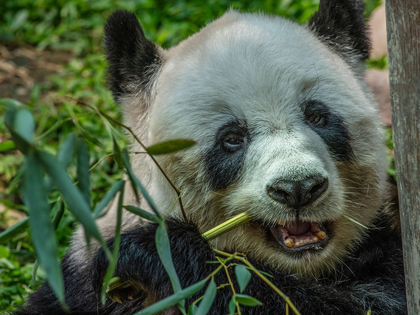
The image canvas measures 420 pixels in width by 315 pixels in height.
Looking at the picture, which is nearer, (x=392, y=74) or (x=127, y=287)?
(x=392, y=74)

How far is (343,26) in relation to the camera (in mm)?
5066

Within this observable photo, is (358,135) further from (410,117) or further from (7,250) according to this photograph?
(7,250)

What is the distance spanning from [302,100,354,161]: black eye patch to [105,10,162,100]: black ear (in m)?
1.27

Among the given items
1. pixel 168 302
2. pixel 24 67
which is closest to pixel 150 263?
pixel 168 302

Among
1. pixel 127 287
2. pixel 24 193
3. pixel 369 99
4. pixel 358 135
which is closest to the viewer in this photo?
pixel 24 193

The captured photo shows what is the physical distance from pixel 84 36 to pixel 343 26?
627 cm

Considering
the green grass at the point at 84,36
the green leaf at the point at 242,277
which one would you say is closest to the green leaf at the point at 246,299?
the green leaf at the point at 242,277

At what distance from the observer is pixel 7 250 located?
21.6 feet

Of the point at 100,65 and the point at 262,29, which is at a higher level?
the point at 262,29

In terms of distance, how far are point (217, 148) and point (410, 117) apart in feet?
5.16

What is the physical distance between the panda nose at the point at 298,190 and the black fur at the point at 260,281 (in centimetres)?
57

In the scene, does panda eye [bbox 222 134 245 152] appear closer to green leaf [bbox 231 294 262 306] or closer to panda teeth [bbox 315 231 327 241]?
panda teeth [bbox 315 231 327 241]

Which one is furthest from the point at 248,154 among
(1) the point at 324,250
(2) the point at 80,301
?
(2) the point at 80,301

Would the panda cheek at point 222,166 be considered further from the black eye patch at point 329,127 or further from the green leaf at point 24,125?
the green leaf at point 24,125
